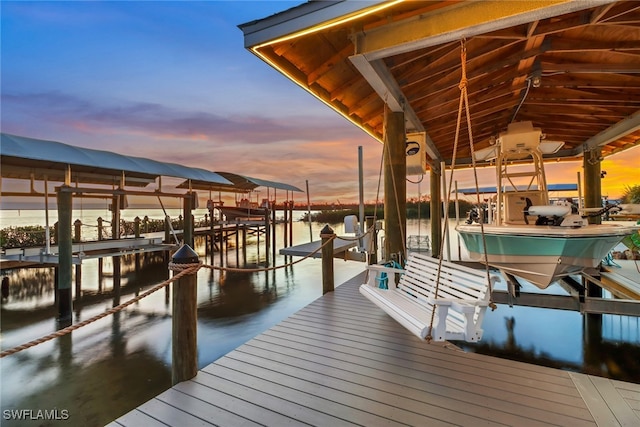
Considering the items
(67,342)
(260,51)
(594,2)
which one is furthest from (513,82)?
(67,342)

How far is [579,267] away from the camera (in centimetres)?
312

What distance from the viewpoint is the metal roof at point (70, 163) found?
5.49 m

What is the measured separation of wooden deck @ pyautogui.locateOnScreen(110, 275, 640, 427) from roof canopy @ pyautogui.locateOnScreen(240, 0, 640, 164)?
111 inches

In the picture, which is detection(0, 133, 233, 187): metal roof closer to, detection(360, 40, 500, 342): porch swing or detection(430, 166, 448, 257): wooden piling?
detection(360, 40, 500, 342): porch swing

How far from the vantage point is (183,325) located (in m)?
2.22

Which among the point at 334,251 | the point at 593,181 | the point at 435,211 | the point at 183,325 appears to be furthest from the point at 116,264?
the point at 593,181

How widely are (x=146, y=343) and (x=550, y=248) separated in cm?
633

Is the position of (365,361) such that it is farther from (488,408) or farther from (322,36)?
(322,36)

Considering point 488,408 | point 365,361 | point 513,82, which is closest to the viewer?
point 488,408

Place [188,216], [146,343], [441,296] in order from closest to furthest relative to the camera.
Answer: [441,296], [146,343], [188,216]

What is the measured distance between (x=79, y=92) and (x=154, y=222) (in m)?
12.0

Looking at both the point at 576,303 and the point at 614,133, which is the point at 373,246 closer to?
the point at 576,303

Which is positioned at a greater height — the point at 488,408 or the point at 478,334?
the point at 478,334

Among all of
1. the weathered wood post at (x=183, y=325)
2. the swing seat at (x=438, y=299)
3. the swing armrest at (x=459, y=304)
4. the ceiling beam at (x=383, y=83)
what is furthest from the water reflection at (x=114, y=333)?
the ceiling beam at (x=383, y=83)
